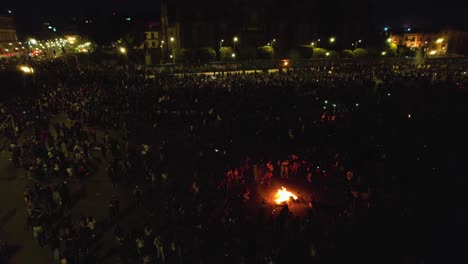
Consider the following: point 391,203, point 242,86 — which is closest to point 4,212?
point 391,203

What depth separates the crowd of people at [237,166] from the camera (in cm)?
969

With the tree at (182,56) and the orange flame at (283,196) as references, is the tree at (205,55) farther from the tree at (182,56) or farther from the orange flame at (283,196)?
the orange flame at (283,196)

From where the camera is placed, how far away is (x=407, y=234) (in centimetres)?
1023

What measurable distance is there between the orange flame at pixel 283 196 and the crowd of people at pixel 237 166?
52 centimetres

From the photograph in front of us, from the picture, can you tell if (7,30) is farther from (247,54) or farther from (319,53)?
(319,53)

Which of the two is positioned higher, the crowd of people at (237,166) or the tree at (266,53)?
the tree at (266,53)

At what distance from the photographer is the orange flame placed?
478 inches

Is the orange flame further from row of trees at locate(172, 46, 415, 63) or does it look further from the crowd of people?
row of trees at locate(172, 46, 415, 63)

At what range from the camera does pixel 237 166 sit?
47.0 feet

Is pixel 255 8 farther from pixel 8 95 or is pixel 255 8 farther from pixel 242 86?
pixel 8 95

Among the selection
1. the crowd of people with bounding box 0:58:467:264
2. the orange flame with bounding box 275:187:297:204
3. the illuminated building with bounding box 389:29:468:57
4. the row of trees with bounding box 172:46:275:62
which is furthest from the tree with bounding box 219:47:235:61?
the orange flame with bounding box 275:187:297:204

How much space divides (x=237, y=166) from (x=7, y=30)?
9609 cm

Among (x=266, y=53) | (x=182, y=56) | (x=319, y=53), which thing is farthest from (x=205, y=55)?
(x=319, y=53)

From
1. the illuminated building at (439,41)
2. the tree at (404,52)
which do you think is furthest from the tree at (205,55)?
the illuminated building at (439,41)
